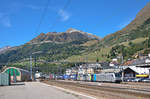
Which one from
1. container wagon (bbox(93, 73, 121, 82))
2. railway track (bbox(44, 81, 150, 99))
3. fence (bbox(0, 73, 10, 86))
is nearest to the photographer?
railway track (bbox(44, 81, 150, 99))

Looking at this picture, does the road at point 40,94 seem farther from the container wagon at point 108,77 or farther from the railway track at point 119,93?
the container wagon at point 108,77

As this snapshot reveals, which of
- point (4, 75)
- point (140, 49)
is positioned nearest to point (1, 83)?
point (4, 75)

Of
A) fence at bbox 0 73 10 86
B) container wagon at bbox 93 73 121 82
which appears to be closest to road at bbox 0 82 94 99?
fence at bbox 0 73 10 86

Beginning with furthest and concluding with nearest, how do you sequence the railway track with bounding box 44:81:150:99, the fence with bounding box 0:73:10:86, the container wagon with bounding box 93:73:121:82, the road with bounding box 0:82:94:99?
1. the container wagon with bounding box 93:73:121:82
2. the fence with bounding box 0:73:10:86
3. the road with bounding box 0:82:94:99
4. the railway track with bounding box 44:81:150:99

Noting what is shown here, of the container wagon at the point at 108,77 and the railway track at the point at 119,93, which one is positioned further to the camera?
the container wagon at the point at 108,77

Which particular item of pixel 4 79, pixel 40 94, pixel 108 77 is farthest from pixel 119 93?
pixel 108 77

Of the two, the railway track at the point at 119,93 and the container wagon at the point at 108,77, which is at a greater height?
the railway track at the point at 119,93

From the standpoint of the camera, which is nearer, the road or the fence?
the road

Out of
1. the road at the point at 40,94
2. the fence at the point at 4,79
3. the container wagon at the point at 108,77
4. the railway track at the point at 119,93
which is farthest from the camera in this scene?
the container wagon at the point at 108,77

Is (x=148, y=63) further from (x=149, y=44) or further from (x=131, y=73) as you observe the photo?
(x=149, y=44)

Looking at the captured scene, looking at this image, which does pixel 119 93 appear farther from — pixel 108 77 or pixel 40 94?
pixel 108 77

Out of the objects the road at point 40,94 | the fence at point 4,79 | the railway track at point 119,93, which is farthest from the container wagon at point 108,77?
the road at point 40,94

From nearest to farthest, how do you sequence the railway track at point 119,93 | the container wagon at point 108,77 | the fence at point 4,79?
the railway track at point 119,93
the fence at point 4,79
the container wagon at point 108,77

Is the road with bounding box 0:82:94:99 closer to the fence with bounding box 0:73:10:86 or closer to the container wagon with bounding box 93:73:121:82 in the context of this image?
the fence with bounding box 0:73:10:86
